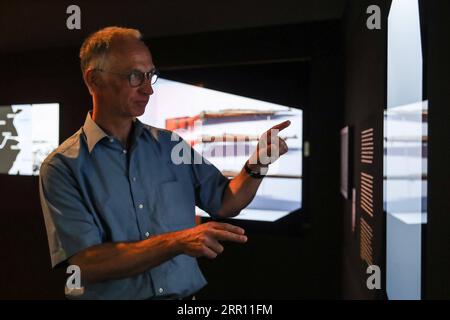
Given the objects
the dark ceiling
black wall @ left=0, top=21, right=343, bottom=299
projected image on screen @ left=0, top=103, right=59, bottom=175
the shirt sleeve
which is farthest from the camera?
projected image on screen @ left=0, top=103, right=59, bottom=175

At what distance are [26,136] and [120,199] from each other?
3277mm

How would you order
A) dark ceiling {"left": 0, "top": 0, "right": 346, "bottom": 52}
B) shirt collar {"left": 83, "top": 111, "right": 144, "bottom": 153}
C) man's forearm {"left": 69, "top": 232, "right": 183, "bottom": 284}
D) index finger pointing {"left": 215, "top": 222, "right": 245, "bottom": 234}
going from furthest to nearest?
dark ceiling {"left": 0, "top": 0, "right": 346, "bottom": 52}
shirt collar {"left": 83, "top": 111, "right": 144, "bottom": 153}
man's forearm {"left": 69, "top": 232, "right": 183, "bottom": 284}
index finger pointing {"left": 215, "top": 222, "right": 245, "bottom": 234}

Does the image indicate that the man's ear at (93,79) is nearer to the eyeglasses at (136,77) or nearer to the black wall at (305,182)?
the eyeglasses at (136,77)

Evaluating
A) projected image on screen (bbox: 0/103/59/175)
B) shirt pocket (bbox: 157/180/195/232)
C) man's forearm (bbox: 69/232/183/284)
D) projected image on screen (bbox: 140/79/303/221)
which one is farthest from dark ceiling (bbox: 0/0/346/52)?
man's forearm (bbox: 69/232/183/284)

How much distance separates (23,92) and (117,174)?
3461 mm

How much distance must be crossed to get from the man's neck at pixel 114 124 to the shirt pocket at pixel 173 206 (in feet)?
0.71

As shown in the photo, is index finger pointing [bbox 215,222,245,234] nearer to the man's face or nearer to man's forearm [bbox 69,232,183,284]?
man's forearm [bbox 69,232,183,284]

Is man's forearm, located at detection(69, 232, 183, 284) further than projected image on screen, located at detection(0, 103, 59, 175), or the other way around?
projected image on screen, located at detection(0, 103, 59, 175)

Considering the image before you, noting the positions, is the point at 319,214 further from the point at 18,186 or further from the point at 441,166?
the point at 18,186

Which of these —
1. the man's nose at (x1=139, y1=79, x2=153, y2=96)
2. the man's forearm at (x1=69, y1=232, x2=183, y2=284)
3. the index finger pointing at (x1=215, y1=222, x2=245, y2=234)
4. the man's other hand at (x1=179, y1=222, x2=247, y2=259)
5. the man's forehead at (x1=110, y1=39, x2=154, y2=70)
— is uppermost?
the man's forehead at (x1=110, y1=39, x2=154, y2=70)

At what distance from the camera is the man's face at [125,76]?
1.34 m

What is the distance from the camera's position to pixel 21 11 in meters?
3.28

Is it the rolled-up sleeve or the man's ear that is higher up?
the man's ear

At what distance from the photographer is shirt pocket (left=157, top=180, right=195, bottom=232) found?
138cm
